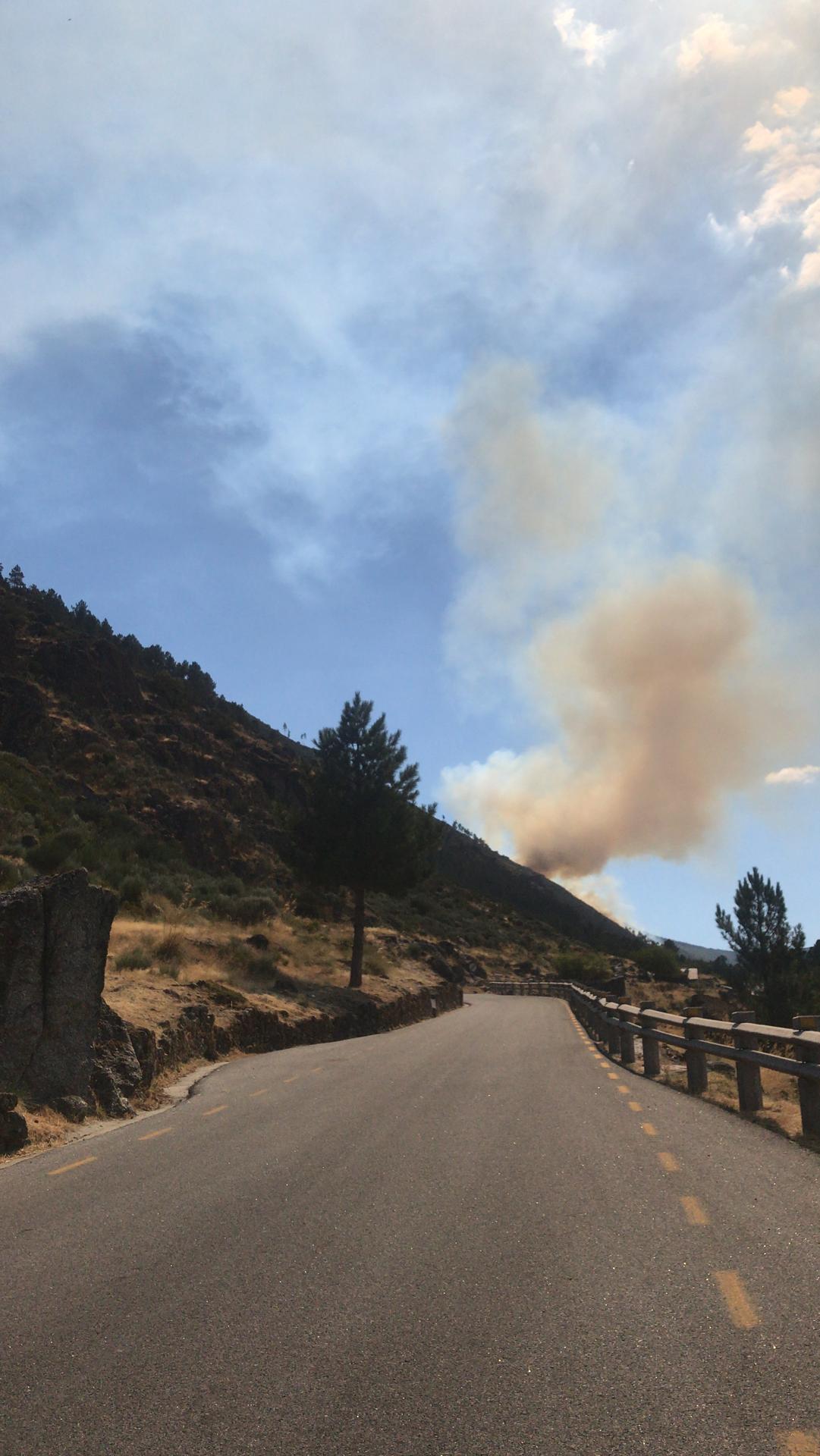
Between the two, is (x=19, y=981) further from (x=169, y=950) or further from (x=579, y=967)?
(x=579, y=967)

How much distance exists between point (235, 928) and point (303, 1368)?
3111 cm

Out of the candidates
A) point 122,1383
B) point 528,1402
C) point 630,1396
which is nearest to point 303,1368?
point 122,1383

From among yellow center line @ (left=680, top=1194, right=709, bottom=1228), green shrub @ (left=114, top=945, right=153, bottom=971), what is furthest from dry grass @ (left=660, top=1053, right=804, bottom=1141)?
green shrub @ (left=114, top=945, right=153, bottom=971)

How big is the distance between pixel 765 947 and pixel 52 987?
43.4m

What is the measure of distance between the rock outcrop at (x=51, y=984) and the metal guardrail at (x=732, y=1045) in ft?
25.4

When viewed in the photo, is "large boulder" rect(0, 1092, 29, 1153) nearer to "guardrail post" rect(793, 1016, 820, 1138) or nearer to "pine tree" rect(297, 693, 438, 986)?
"guardrail post" rect(793, 1016, 820, 1138)

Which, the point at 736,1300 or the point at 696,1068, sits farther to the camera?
the point at 696,1068

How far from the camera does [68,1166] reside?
851 cm

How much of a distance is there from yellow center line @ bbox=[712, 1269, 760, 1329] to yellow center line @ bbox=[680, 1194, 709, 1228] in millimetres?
971

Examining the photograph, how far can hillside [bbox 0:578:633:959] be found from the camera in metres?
38.8

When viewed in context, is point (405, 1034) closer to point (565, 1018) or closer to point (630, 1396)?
point (565, 1018)

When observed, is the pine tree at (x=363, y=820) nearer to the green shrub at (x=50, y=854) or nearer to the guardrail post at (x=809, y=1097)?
the green shrub at (x=50, y=854)

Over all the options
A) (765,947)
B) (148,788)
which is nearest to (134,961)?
(765,947)

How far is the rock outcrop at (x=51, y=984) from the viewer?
11.0 metres
